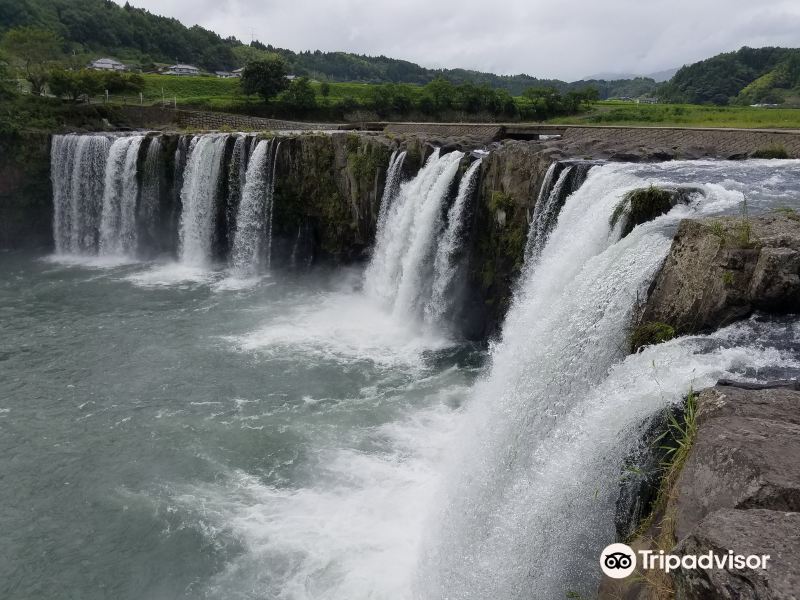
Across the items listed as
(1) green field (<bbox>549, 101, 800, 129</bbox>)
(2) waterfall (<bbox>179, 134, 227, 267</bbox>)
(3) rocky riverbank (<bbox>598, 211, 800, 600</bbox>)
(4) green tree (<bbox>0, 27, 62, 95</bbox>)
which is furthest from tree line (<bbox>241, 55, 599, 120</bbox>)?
(3) rocky riverbank (<bbox>598, 211, 800, 600</bbox>)

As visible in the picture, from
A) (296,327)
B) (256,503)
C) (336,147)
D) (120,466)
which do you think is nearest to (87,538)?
(120,466)

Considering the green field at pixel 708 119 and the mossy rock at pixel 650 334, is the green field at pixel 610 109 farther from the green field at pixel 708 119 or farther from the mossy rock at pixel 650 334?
the mossy rock at pixel 650 334

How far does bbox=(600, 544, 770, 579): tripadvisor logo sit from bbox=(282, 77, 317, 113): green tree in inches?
1706

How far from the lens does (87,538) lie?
9.14m

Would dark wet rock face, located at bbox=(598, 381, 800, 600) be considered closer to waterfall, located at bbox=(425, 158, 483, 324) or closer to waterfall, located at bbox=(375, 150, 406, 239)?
waterfall, located at bbox=(425, 158, 483, 324)

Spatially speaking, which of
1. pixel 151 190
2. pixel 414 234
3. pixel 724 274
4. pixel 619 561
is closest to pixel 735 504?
pixel 619 561

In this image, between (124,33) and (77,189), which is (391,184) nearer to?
(77,189)

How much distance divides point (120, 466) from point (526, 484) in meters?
7.88

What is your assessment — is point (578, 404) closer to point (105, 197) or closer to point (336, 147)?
point (336, 147)

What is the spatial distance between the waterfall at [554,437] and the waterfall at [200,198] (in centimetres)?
1675

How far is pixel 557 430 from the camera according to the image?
6.80 m

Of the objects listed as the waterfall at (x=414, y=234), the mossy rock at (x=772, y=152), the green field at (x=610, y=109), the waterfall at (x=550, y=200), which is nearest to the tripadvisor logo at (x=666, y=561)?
the waterfall at (x=550, y=200)

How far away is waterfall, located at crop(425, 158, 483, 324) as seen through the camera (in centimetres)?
1591

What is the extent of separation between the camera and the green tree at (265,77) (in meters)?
43.7
